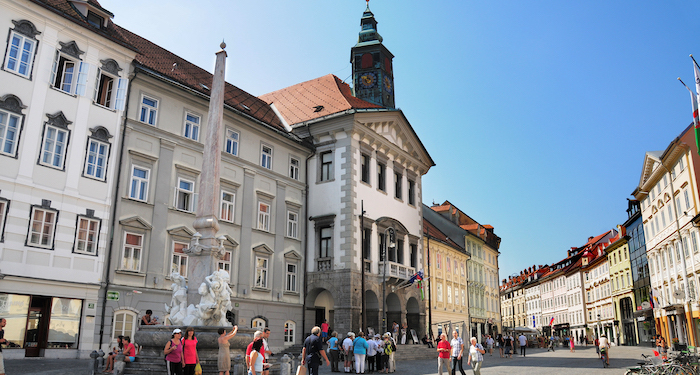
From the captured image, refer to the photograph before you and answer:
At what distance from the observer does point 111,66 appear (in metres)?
22.5

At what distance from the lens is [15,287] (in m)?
18.3

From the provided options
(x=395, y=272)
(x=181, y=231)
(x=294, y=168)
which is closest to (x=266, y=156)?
(x=294, y=168)

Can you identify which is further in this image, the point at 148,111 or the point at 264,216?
the point at 264,216

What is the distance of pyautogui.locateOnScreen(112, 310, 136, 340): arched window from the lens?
2105 cm

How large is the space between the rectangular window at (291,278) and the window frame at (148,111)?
11105 millimetres

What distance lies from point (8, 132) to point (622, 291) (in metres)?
62.0

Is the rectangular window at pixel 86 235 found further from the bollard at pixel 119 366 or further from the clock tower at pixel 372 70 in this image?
the clock tower at pixel 372 70

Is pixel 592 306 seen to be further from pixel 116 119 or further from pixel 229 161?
pixel 116 119

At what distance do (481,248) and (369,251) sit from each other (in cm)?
3336

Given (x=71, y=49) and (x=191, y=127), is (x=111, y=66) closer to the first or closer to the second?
(x=71, y=49)

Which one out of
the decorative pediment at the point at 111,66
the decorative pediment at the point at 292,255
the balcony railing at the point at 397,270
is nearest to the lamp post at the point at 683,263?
the balcony railing at the point at 397,270

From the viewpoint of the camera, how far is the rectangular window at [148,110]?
2375 cm

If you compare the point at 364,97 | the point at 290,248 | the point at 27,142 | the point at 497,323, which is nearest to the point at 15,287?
the point at 27,142

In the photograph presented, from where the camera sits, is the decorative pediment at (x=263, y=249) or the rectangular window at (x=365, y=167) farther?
the rectangular window at (x=365, y=167)
